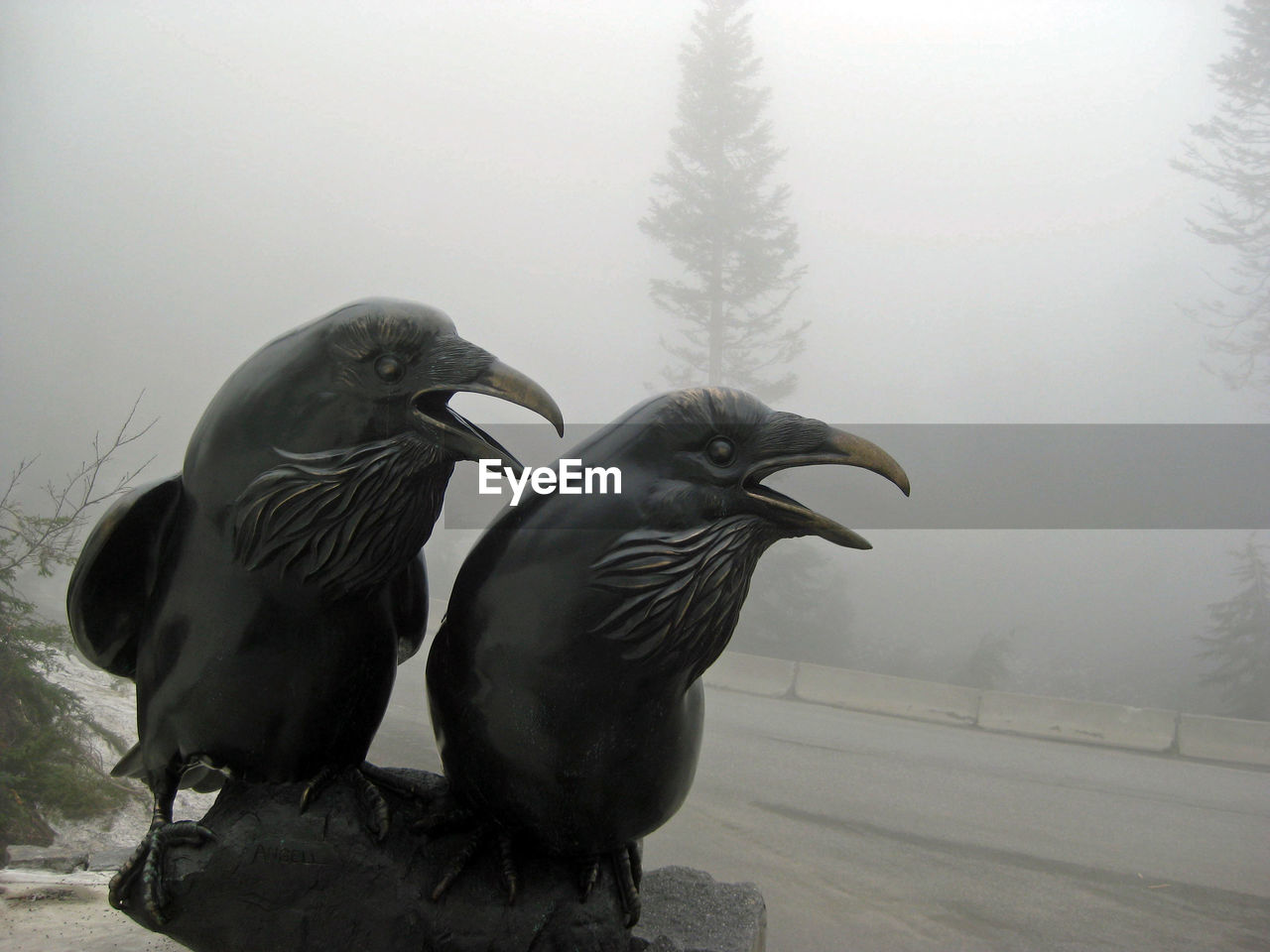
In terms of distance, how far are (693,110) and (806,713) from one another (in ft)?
14.6

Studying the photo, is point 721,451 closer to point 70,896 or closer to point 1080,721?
point 70,896

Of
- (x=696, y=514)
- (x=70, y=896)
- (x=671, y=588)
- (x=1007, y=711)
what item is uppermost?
(x=696, y=514)

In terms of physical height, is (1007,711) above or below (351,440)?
below

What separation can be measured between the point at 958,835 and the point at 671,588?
2.99 metres

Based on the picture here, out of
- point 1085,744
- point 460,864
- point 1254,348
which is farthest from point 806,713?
point 1254,348

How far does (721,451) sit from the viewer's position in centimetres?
132

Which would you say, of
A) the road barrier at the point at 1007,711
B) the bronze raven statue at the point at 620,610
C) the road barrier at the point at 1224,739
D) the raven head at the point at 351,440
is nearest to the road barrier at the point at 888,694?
the road barrier at the point at 1007,711

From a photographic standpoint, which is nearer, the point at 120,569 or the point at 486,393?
the point at 486,393

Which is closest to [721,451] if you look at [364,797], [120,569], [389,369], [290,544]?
[389,369]

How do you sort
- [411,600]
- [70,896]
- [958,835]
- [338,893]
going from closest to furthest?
1. [338,893]
2. [411,600]
3. [70,896]
4. [958,835]

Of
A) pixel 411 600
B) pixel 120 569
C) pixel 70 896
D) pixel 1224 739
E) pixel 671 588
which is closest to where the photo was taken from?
pixel 671 588

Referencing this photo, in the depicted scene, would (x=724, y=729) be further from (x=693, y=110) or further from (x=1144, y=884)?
(x=693, y=110)

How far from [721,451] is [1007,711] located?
4470 millimetres

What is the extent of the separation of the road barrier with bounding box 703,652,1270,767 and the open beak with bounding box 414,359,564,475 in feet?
14.7
